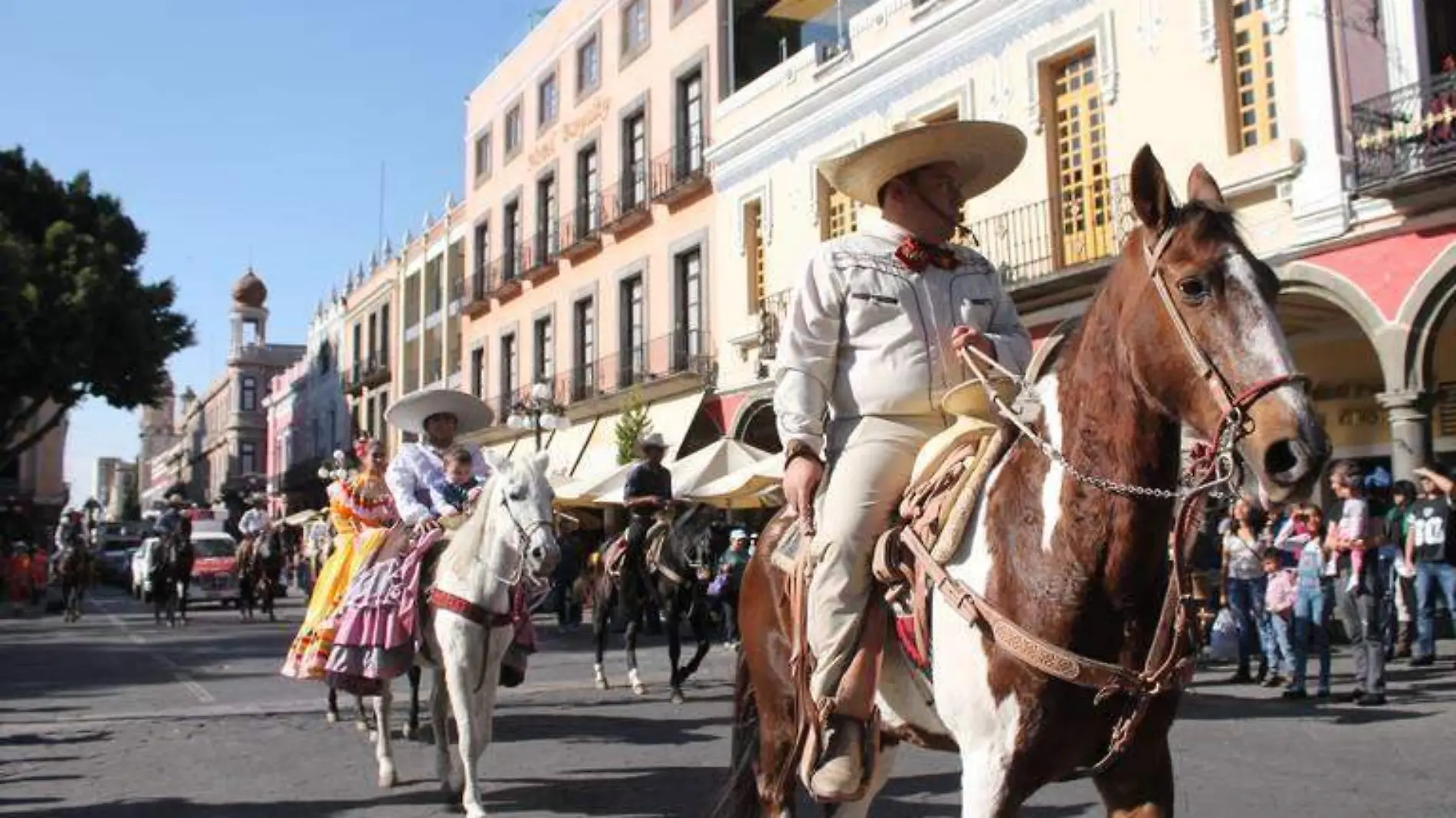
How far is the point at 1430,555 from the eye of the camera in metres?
11.1

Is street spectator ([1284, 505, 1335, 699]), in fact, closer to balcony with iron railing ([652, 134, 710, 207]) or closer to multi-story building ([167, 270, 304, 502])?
balcony with iron railing ([652, 134, 710, 207])

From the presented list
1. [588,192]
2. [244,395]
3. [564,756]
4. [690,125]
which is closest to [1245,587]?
[564,756]

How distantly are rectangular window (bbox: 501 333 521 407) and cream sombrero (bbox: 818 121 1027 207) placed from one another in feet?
101

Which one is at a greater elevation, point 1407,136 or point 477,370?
point 477,370

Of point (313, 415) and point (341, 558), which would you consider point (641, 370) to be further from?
point (313, 415)

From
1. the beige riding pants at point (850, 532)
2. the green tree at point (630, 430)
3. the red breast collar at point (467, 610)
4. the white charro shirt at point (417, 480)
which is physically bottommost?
the red breast collar at point (467, 610)

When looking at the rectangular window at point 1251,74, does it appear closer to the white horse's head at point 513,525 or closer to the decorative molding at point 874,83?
the decorative molding at point 874,83

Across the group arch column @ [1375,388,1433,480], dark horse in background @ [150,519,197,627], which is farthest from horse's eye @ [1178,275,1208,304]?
dark horse in background @ [150,519,197,627]

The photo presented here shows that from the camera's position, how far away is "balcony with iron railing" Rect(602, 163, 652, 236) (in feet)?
88.6

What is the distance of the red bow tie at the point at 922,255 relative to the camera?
3639mm

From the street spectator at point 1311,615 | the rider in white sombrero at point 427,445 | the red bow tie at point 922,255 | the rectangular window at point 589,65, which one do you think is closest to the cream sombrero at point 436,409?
the rider in white sombrero at point 427,445

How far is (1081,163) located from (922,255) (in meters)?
13.9

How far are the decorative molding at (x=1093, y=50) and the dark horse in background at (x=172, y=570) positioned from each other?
16.7 meters

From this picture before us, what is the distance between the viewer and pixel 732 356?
933 inches
